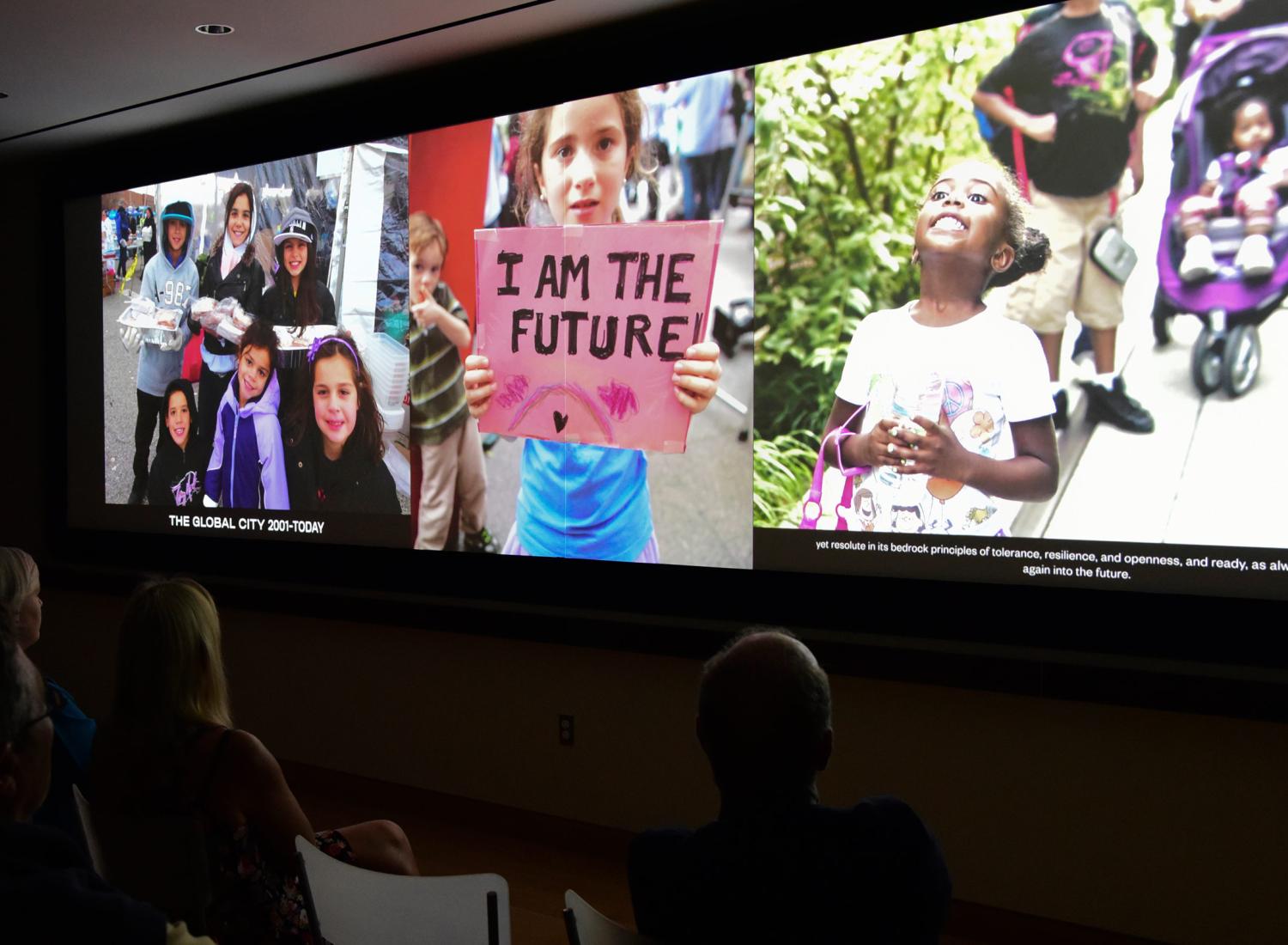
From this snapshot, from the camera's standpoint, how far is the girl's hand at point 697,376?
395 centimetres

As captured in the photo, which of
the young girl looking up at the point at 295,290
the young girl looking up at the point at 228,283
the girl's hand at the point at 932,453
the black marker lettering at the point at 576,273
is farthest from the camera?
the young girl looking up at the point at 228,283

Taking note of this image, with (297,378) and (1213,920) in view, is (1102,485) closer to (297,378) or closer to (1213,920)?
(1213,920)

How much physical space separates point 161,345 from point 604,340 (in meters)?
2.63

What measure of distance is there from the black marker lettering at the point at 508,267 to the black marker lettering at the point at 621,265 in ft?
1.38

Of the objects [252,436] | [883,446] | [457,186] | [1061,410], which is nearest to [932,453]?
[883,446]

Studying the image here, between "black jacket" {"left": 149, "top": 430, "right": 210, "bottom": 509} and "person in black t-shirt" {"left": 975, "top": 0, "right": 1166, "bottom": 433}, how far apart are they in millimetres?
3806

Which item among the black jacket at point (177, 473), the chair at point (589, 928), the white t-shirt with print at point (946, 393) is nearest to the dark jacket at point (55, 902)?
the chair at point (589, 928)

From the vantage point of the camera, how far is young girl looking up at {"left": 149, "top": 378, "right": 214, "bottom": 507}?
547 cm

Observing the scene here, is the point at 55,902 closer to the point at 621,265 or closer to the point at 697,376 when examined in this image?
the point at 697,376

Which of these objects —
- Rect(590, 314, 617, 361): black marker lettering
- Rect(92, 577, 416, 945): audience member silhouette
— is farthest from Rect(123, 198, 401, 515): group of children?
Rect(92, 577, 416, 945): audience member silhouette

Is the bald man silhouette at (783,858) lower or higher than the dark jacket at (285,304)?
→ lower

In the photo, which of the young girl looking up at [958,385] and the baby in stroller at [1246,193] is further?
the young girl looking up at [958,385]

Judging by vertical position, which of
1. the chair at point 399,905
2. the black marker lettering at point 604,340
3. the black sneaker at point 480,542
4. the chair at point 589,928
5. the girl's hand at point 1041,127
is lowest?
the chair at point 399,905

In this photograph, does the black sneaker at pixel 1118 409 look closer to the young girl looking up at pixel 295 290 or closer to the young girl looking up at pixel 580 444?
the young girl looking up at pixel 580 444
